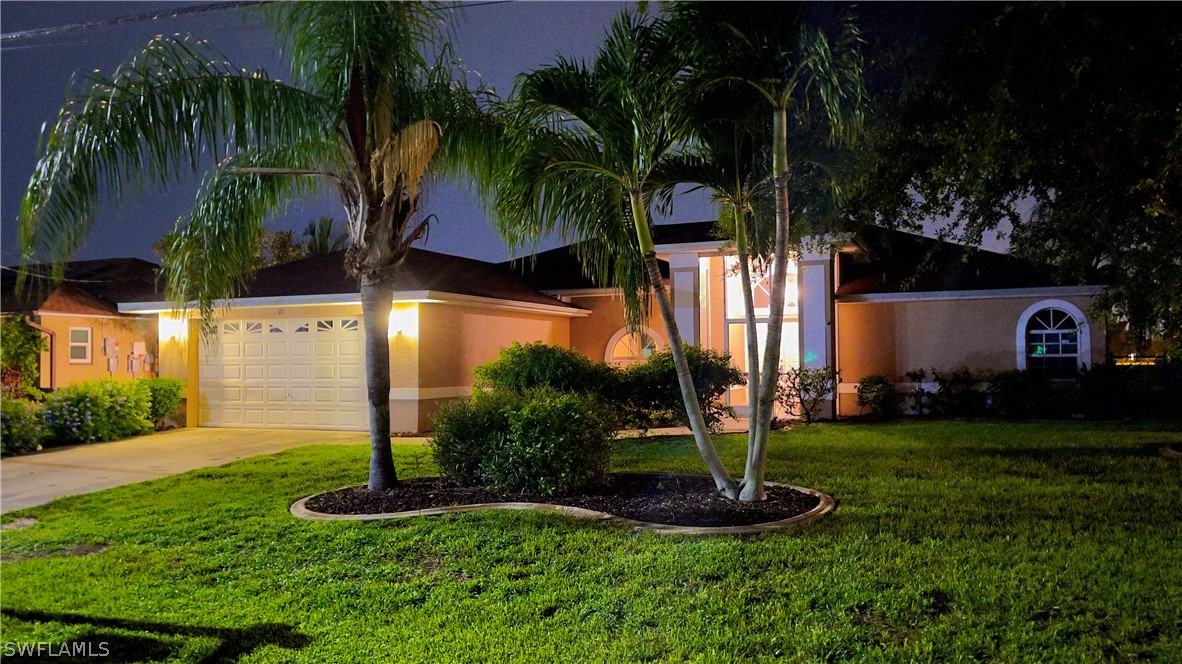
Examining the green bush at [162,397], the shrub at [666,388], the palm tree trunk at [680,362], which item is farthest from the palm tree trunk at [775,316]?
the green bush at [162,397]

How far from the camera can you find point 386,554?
634cm

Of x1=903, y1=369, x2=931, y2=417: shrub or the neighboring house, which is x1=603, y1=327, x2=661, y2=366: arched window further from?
the neighboring house

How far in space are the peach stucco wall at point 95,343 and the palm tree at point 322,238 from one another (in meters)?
9.25

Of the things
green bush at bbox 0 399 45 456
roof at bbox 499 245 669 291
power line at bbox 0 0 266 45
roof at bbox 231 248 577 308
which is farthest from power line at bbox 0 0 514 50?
roof at bbox 499 245 669 291

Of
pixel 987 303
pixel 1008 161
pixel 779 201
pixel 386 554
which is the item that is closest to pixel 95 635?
pixel 386 554

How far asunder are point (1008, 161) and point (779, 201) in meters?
3.62

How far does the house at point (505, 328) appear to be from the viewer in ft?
50.4

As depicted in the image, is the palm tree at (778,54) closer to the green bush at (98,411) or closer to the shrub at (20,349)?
the green bush at (98,411)

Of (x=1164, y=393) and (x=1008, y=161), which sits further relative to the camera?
(x=1164, y=393)

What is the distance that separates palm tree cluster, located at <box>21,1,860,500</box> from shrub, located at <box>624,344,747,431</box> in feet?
14.4

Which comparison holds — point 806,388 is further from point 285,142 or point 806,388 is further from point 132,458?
point 132,458

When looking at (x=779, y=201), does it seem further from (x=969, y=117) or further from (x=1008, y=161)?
(x=1008, y=161)

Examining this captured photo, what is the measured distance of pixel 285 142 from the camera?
808cm

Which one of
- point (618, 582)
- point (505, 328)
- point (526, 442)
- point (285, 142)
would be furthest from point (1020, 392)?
point (285, 142)
